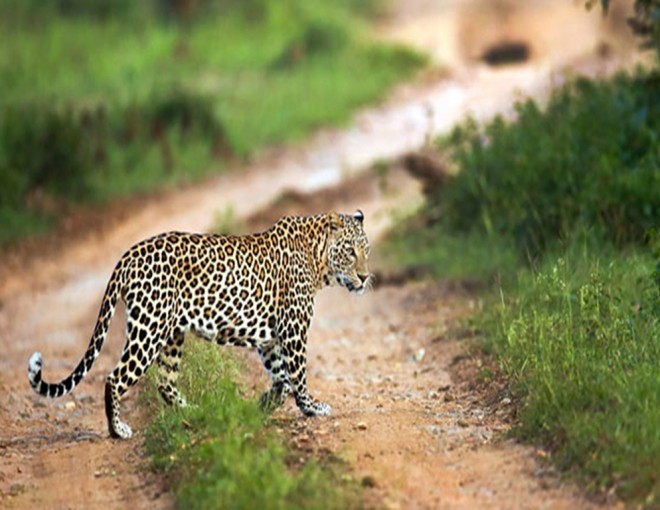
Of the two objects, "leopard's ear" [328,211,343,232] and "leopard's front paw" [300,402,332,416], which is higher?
"leopard's ear" [328,211,343,232]

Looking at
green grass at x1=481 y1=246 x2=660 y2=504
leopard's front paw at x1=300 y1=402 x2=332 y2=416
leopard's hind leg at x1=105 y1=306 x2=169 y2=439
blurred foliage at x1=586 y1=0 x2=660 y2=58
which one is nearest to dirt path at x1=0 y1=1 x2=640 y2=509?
leopard's front paw at x1=300 y1=402 x2=332 y2=416

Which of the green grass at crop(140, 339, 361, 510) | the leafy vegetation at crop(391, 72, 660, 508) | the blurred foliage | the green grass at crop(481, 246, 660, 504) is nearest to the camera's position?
the green grass at crop(140, 339, 361, 510)

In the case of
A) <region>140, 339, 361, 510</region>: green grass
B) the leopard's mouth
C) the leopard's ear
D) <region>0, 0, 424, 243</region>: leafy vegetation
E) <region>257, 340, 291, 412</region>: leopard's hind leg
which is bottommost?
<region>140, 339, 361, 510</region>: green grass

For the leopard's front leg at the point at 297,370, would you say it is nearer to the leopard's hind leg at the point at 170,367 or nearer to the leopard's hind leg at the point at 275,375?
the leopard's hind leg at the point at 275,375

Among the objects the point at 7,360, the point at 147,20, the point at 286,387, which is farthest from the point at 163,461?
the point at 147,20

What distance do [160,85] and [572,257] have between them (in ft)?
44.7

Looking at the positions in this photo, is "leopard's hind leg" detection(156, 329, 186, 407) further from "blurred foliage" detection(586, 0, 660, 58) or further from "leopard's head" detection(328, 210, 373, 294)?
"blurred foliage" detection(586, 0, 660, 58)

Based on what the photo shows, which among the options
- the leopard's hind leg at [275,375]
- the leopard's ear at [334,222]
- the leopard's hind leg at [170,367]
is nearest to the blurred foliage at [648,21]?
the leopard's ear at [334,222]

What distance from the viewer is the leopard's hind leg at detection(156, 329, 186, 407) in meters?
9.69

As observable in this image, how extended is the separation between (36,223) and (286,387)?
9553mm

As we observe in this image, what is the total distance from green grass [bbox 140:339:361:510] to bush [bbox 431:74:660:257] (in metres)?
4.93

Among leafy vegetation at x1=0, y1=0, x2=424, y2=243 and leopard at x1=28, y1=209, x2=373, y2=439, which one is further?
leafy vegetation at x1=0, y1=0, x2=424, y2=243

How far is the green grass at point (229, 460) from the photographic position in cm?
761

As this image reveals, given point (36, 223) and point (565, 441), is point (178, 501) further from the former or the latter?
point (36, 223)
